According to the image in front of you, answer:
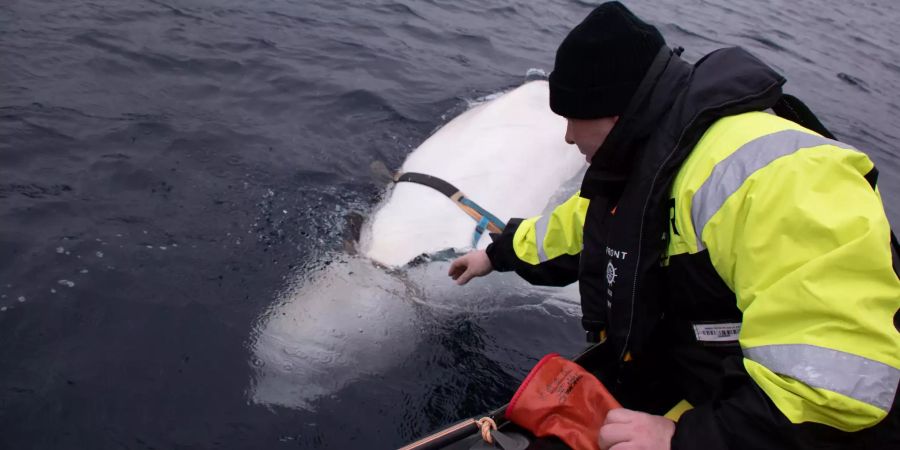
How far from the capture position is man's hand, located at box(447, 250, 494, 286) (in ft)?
10.8

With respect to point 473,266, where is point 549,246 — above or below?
above

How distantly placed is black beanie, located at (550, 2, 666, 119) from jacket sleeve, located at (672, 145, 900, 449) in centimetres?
55

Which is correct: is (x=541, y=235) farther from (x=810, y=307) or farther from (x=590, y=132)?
(x=810, y=307)

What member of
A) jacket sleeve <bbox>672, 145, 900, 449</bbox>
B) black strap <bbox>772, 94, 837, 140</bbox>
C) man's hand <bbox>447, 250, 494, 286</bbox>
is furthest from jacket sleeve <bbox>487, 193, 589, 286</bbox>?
jacket sleeve <bbox>672, 145, 900, 449</bbox>

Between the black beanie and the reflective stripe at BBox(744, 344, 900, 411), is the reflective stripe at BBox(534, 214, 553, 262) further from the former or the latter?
the reflective stripe at BBox(744, 344, 900, 411)

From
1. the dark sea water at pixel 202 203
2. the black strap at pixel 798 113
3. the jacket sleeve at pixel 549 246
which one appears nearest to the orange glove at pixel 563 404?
the jacket sleeve at pixel 549 246

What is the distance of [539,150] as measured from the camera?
199 inches

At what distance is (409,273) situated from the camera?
4.23 m

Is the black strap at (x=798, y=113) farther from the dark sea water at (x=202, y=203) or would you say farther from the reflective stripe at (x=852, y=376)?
the dark sea water at (x=202, y=203)

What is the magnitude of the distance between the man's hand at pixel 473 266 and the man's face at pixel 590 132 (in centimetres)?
107

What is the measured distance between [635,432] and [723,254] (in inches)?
23.4

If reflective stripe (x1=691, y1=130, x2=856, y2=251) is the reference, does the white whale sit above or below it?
below

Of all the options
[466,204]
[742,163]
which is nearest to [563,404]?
[742,163]

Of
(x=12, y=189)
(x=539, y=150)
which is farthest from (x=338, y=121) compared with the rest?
(x=12, y=189)
